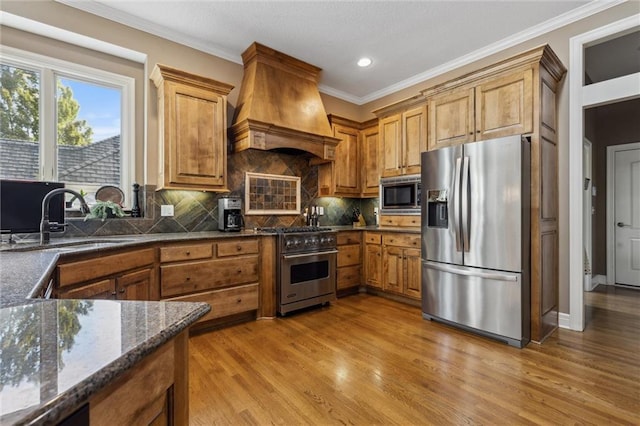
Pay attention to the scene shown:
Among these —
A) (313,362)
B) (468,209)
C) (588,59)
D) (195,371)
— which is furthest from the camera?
(588,59)

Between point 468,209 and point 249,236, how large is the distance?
7.09 feet

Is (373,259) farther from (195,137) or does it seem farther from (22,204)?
(22,204)

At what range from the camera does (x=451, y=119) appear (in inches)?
127

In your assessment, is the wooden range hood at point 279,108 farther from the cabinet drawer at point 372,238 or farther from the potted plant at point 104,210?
the potted plant at point 104,210

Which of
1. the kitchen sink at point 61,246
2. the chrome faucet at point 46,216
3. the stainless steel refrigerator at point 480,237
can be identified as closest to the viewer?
the kitchen sink at point 61,246

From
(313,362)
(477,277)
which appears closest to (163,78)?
(313,362)

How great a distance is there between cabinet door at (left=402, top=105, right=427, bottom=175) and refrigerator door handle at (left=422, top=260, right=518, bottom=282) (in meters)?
1.27

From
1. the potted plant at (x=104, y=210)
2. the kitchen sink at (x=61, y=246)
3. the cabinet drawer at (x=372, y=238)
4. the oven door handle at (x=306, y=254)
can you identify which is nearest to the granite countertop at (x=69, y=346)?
the kitchen sink at (x=61, y=246)

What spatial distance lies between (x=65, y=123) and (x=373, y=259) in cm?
369

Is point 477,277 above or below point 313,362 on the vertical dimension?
above

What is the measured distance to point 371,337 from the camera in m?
2.80

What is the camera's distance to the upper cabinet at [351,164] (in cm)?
447

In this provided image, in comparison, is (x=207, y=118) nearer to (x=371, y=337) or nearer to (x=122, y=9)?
(x=122, y=9)

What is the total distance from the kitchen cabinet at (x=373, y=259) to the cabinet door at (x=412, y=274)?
1.37ft
